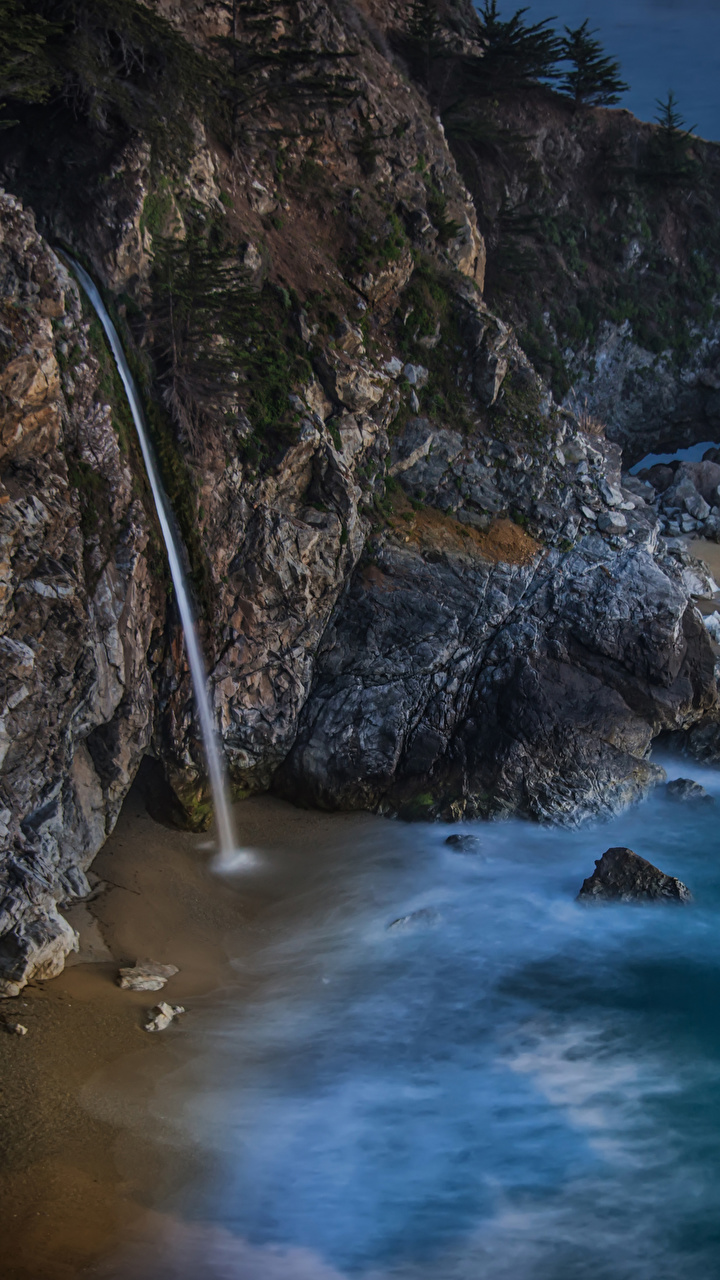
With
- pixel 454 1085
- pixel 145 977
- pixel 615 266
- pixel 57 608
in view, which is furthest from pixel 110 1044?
pixel 615 266

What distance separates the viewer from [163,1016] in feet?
29.4

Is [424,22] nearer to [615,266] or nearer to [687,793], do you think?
[615,266]

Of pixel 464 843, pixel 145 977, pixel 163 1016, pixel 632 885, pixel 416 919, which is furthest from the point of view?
pixel 464 843

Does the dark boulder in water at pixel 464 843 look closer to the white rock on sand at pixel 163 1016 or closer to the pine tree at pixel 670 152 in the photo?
the white rock on sand at pixel 163 1016

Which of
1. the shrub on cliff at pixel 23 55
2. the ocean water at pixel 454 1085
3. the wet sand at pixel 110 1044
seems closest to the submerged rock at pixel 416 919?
the ocean water at pixel 454 1085

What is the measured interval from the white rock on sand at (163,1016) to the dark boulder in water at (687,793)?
893 centimetres

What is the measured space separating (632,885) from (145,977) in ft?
21.2

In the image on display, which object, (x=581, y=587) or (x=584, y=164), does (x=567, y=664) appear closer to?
(x=581, y=587)

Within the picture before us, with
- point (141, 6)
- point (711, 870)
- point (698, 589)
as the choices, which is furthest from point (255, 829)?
point (698, 589)

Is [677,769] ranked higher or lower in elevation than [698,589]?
lower

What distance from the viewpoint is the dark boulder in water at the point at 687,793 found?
47.0 feet

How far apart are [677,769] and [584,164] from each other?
76.8ft

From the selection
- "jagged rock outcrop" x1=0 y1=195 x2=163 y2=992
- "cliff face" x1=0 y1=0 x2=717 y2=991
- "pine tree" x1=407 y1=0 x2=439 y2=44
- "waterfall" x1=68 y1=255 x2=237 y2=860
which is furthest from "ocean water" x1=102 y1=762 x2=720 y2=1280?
"pine tree" x1=407 y1=0 x2=439 y2=44

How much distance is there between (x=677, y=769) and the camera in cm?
1562
